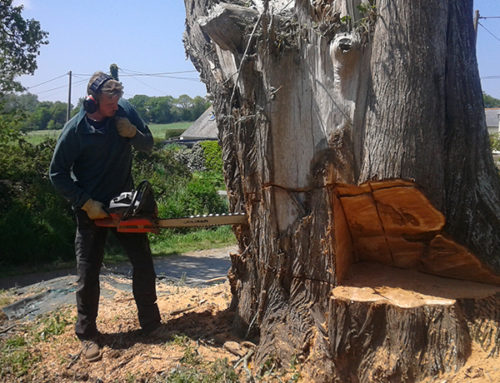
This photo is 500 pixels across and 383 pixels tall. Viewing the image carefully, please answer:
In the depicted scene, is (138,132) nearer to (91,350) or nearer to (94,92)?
(94,92)

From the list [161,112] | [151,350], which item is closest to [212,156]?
[151,350]

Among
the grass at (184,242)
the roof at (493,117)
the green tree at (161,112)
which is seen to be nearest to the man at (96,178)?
the grass at (184,242)

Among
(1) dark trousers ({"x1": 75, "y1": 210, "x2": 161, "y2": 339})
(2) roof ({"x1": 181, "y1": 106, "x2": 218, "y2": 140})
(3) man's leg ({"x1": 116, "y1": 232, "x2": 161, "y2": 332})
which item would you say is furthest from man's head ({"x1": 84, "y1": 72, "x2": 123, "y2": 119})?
(2) roof ({"x1": 181, "y1": 106, "x2": 218, "y2": 140})

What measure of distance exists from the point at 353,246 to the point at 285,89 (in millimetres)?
1187

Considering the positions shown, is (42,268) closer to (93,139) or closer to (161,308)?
(161,308)

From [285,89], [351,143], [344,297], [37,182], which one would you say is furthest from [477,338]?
[37,182]

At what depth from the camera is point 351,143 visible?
9.42ft

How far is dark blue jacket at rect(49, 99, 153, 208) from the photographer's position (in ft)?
12.1

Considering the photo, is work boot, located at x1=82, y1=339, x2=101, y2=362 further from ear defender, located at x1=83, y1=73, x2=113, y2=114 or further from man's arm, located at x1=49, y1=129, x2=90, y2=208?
ear defender, located at x1=83, y1=73, x2=113, y2=114

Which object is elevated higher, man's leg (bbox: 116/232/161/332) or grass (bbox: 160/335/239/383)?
man's leg (bbox: 116/232/161/332)

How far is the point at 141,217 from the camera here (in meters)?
3.65

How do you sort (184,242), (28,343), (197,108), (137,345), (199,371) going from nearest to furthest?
(199,371) < (137,345) < (28,343) < (184,242) < (197,108)

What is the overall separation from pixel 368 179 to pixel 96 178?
2165 millimetres

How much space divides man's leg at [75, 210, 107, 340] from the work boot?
101 millimetres
